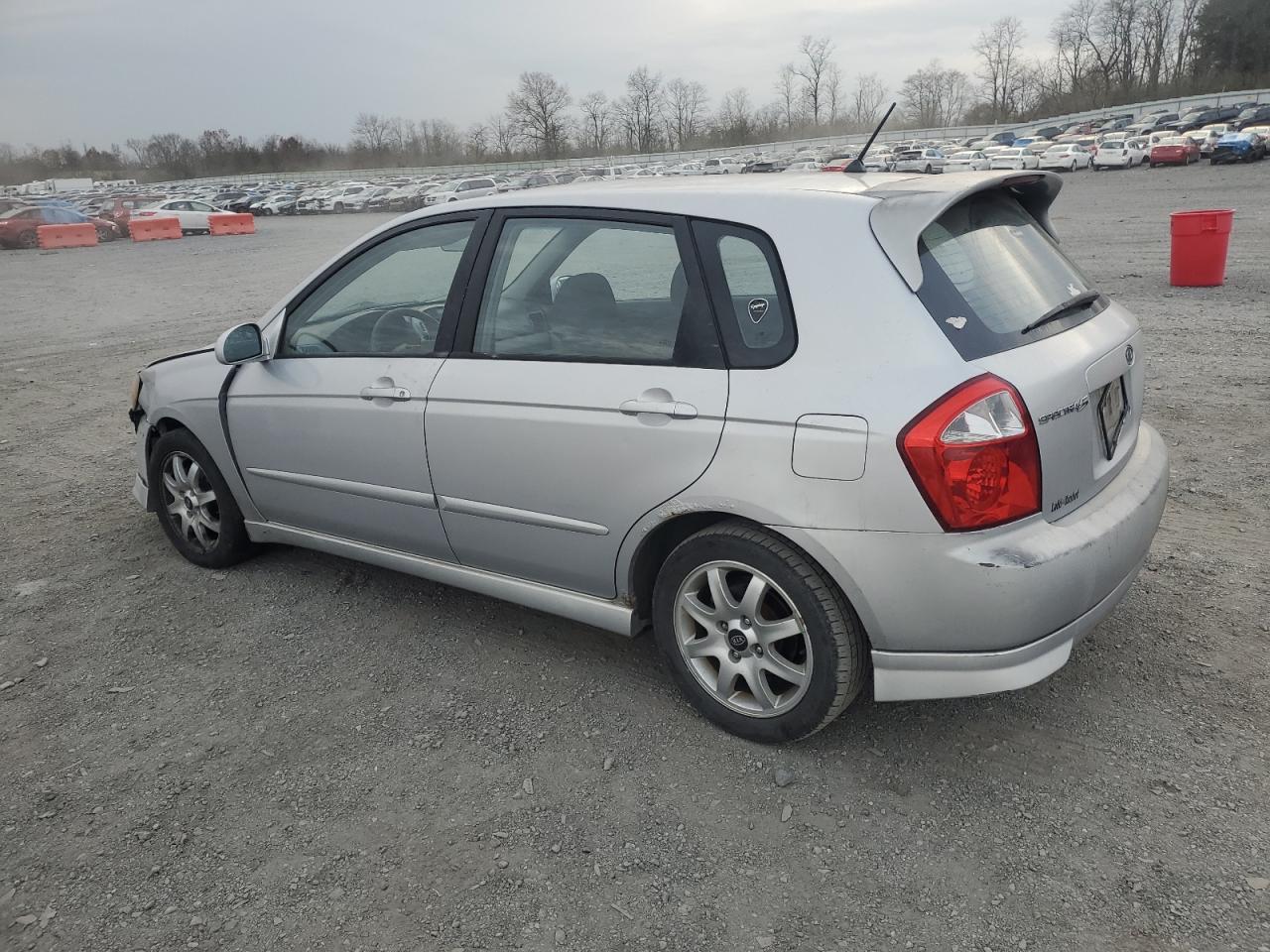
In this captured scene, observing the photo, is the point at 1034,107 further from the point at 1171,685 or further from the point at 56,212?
the point at 1171,685

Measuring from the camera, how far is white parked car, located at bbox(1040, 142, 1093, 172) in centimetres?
4291

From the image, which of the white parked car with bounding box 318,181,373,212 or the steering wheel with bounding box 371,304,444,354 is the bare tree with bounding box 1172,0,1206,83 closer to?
the white parked car with bounding box 318,181,373,212

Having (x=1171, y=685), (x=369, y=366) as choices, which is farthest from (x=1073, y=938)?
(x=369, y=366)

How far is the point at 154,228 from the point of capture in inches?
1352

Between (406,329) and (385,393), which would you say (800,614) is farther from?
(406,329)

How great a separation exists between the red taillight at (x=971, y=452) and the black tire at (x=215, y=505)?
3.33 metres

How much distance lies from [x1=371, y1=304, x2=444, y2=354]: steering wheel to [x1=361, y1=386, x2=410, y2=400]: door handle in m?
0.17

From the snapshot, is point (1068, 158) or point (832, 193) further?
point (1068, 158)

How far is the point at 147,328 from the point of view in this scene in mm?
13109

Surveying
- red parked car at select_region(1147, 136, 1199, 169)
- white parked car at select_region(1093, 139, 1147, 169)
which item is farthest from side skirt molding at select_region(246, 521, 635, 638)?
white parked car at select_region(1093, 139, 1147, 169)

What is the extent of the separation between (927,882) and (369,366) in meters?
2.65

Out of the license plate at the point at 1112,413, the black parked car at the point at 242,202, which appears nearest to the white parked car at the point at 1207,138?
the license plate at the point at 1112,413

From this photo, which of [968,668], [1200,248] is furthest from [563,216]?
[1200,248]

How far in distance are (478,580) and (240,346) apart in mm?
1473
